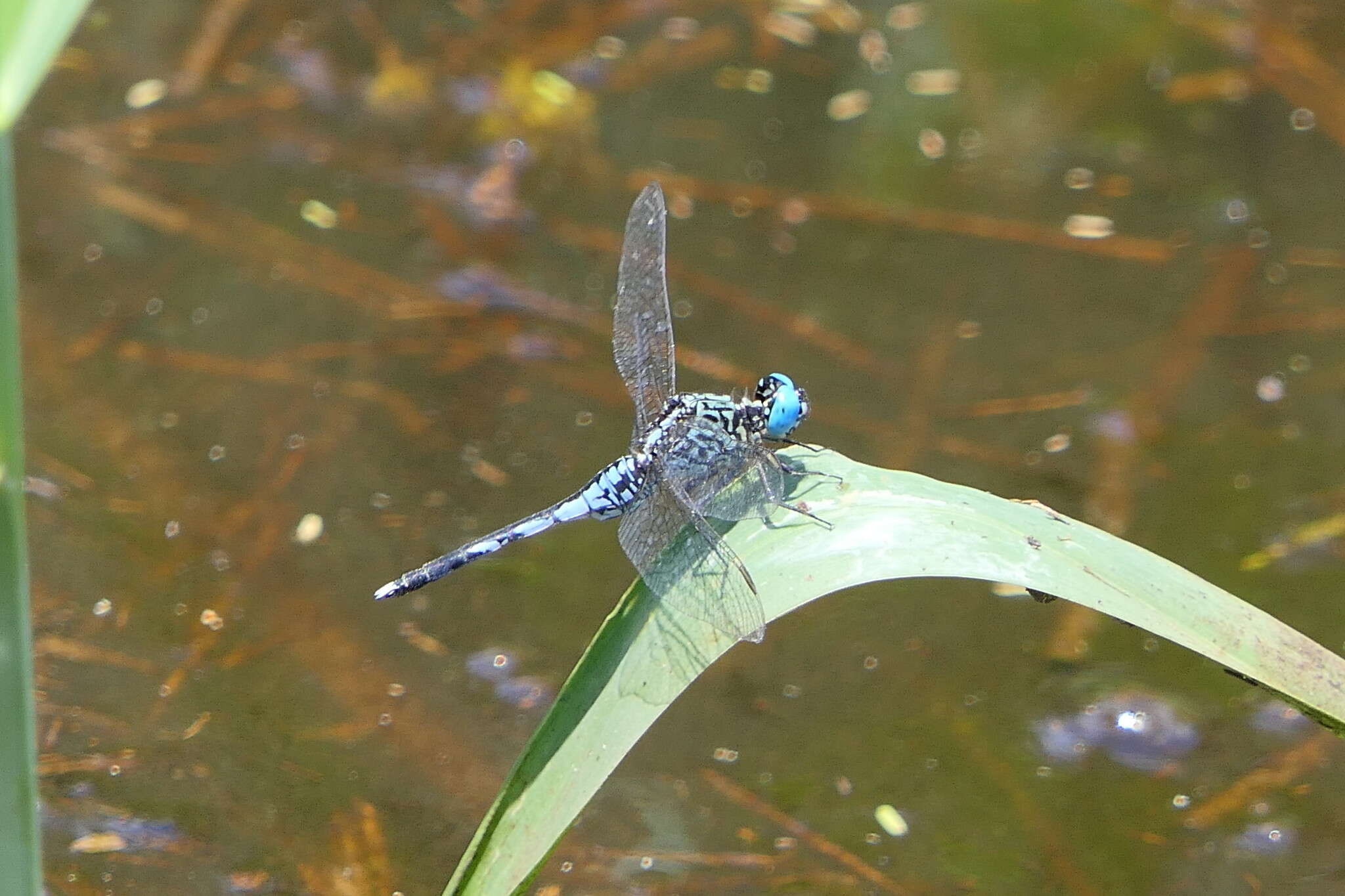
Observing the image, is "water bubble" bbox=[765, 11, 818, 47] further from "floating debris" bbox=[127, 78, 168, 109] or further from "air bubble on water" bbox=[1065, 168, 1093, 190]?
"floating debris" bbox=[127, 78, 168, 109]

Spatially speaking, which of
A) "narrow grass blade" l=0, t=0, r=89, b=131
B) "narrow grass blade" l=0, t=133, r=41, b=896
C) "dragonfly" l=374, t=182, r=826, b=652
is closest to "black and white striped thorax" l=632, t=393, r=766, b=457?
"dragonfly" l=374, t=182, r=826, b=652

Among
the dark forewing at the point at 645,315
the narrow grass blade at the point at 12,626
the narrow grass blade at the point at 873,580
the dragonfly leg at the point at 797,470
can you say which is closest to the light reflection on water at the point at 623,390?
the dark forewing at the point at 645,315

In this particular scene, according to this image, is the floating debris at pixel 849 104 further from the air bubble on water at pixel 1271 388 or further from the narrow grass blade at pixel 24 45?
the narrow grass blade at pixel 24 45

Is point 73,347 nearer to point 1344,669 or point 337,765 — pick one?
point 337,765

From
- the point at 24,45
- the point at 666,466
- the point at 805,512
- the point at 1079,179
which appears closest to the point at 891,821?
the point at 666,466

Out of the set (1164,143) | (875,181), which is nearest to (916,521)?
(875,181)

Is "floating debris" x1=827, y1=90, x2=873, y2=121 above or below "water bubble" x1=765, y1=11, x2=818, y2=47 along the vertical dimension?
below
